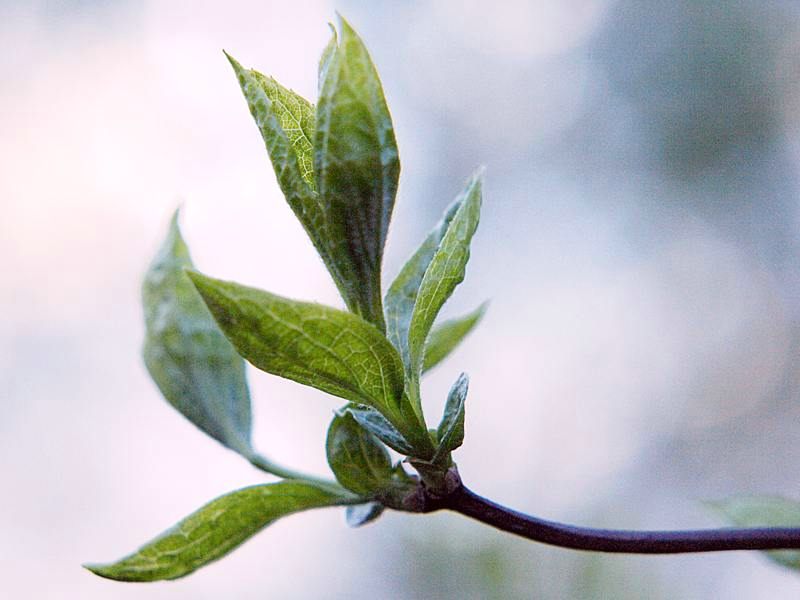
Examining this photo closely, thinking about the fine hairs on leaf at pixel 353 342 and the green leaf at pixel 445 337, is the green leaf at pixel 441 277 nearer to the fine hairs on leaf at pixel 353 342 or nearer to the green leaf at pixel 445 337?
the fine hairs on leaf at pixel 353 342

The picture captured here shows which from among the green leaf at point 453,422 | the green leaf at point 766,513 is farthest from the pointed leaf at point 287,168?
the green leaf at point 766,513

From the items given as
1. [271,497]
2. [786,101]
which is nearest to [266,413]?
[786,101]

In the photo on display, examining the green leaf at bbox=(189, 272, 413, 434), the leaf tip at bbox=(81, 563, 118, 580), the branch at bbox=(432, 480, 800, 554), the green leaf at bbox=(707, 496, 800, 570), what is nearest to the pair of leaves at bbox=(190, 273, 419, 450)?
the green leaf at bbox=(189, 272, 413, 434)

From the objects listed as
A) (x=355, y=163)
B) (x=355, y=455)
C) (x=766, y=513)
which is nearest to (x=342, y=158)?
(x=355, y=163)

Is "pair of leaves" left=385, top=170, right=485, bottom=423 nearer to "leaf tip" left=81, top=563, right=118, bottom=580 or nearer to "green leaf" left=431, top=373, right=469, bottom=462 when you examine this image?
"green leaf" left=431, top=373, right=469, bottom=462

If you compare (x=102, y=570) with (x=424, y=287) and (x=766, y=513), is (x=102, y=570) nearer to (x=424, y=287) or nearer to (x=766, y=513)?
(x=424, y=287)
